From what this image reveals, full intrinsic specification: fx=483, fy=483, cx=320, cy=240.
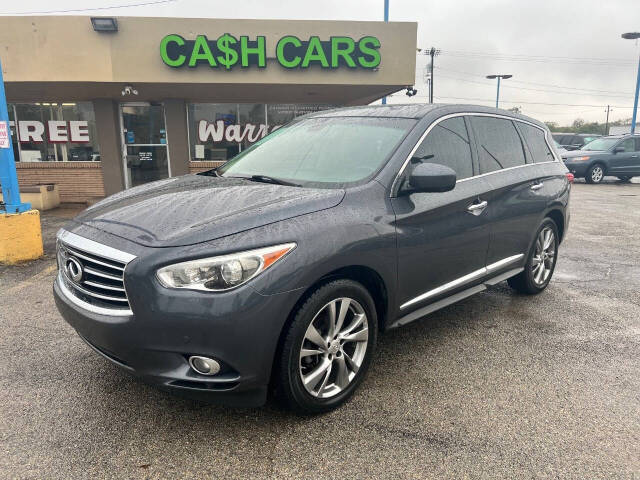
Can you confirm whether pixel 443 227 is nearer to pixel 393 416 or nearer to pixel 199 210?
pixel 393 416

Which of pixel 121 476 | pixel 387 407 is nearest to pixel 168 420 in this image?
pixel 121 476

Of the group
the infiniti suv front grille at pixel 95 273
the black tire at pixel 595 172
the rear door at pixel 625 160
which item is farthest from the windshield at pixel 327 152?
the rear door at pixel 625 160

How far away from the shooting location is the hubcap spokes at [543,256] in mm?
4742

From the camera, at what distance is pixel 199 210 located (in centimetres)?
263

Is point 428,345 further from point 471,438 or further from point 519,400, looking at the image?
point 471,438

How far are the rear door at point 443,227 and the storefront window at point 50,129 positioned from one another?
1174cm

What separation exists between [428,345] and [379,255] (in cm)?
123

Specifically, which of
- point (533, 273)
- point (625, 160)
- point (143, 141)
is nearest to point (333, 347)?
point (533, 273)

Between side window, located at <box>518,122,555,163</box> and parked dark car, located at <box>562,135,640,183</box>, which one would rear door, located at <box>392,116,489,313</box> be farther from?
parked dark car, located at <box>562,135,640,183</box>

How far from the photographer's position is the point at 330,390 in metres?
2.81

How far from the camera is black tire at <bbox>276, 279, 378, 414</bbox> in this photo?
248cm

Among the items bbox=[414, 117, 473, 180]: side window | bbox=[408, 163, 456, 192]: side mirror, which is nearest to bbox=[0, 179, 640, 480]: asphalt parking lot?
bbox=[408, 163, 456, 192]: side mirror

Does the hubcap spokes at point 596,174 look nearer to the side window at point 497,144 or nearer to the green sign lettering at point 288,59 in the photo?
the green sign lettering at point 288,59

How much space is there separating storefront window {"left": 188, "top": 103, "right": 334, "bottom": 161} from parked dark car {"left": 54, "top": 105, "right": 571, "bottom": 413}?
959 centimetres
